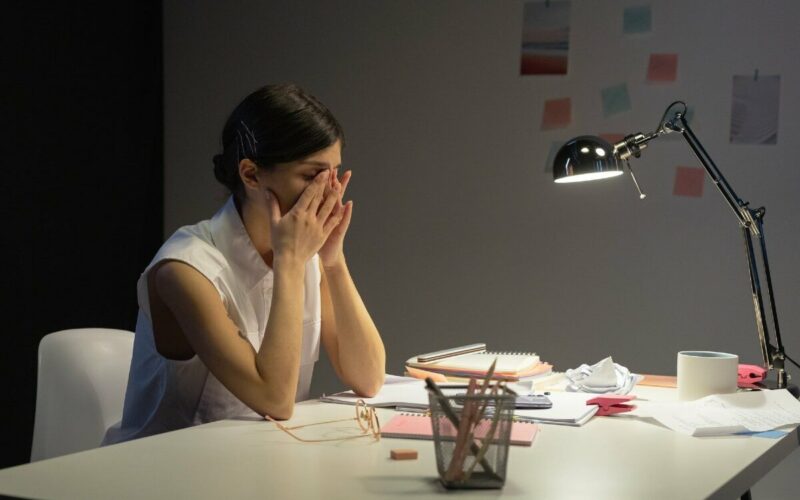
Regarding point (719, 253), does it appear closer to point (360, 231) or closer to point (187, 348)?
point (360, 231)

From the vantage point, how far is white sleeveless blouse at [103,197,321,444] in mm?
1618

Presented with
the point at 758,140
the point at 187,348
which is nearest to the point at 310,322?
the point at 187,348

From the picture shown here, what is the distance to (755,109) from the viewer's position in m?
2.67


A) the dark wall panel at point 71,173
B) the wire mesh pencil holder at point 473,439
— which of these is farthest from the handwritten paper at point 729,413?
the dark wall panel at point 71,173

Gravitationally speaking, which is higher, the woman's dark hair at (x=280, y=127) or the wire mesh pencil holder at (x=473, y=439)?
the woman's dark hair at (x=280, y=127)

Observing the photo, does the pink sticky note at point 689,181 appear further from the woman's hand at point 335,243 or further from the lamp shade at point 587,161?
the woman's hand at point 335,243

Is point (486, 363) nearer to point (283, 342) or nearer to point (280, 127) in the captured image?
point (283, 342)

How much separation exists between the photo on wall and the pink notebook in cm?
178

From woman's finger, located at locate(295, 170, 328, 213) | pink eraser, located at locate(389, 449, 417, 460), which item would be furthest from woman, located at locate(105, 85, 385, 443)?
pink eraser, located at locate(389, 449, 417, 460)

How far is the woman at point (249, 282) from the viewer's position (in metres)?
1.54

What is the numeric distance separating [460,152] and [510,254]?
368 mm

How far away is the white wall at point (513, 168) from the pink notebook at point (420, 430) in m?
1.57

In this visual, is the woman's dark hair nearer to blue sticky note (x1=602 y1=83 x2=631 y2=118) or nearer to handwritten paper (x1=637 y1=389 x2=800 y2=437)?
handwritten paper (x1=637 y1=389 x2=800 y2=437)

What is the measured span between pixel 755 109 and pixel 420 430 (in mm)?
1785
